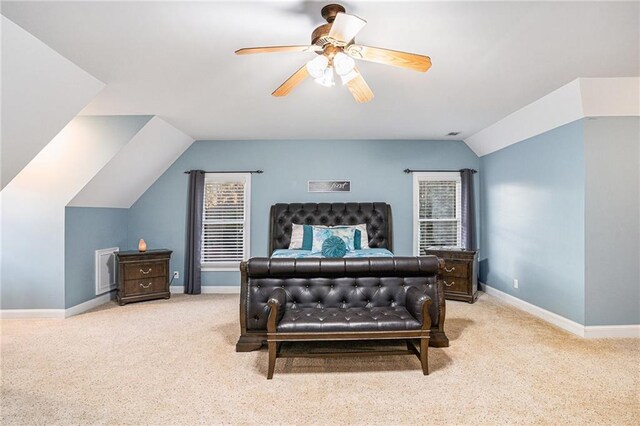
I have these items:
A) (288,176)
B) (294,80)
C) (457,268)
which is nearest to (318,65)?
(294,80)

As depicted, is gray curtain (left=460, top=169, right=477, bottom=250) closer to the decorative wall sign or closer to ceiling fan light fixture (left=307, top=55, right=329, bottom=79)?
the decorative wall sign

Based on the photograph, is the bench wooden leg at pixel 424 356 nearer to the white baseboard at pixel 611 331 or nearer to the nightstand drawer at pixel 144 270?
the white baseboard at pixel 611 331

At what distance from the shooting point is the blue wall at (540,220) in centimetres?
365

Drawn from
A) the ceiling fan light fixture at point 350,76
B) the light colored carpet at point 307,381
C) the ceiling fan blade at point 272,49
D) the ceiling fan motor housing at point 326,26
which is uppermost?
the ceiling fan motor housing at point 326,26

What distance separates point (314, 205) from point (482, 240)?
2864 millimetres

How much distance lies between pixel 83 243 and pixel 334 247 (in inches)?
132

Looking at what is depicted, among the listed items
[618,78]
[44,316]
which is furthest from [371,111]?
[44,316]

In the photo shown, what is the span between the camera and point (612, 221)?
3535 millimetres

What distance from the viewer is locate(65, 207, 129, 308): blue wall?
439cm

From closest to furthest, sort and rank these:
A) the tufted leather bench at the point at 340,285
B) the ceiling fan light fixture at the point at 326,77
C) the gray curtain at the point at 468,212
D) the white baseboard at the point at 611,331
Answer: the ceiling fan light fixture at the point at 326,77 → the tufted leather bench at the point at 340,285 → the white baseboard at the point at 611,331 → the gray curtain at the point at 468,212

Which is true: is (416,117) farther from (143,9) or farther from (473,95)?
(143,9)

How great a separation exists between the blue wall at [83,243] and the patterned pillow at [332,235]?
3.06 m

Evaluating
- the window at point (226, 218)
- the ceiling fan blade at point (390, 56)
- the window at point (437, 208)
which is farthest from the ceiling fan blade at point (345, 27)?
the window at point (437, 208)

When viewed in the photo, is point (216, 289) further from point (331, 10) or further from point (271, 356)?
point (331, 10)
